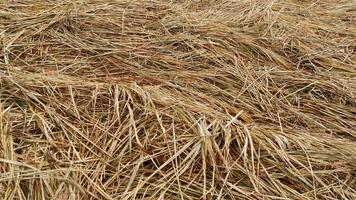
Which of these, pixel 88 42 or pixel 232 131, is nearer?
pixel 232 131

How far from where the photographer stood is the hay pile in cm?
125

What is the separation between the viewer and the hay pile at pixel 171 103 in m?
1.25

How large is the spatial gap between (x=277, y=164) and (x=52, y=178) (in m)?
0.56

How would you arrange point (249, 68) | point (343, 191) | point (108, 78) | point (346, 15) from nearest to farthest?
point (343, 191) → point (108, 78) → point (249, 68) → point (346, 15)

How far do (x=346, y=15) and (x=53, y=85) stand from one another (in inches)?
59.9

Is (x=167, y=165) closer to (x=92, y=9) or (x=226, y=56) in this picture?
(x=226, y=56)

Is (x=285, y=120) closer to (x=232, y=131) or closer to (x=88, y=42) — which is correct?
(x=232, y=131)

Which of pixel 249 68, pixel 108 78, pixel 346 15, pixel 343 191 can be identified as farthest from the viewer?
pixel 346 15

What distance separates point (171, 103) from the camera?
146cm

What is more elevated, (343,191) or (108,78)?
(108,78)

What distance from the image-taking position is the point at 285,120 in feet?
5.05

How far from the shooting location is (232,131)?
1.36m

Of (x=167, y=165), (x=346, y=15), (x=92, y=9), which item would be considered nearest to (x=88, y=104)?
(x=167, y=165)

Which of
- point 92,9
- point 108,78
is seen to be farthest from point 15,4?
point 108,78
